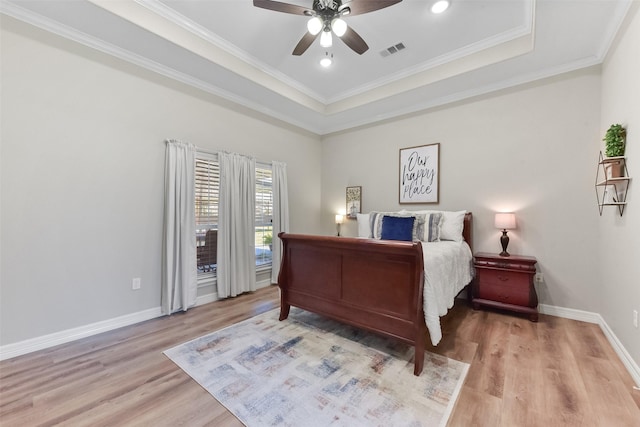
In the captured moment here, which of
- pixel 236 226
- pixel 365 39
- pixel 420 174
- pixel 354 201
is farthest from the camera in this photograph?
pixel 354 201

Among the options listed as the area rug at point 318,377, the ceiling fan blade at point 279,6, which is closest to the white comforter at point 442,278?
the area rug at point 318,377

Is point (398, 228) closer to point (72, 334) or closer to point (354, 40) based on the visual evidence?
point (354, 40)

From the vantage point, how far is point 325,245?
8.64 feet

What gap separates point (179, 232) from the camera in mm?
3209

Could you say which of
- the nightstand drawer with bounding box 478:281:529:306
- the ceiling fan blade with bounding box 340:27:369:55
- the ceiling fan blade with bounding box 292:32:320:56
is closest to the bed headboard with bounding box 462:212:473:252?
the nightstand drawer with bounding box 478:281:529:306

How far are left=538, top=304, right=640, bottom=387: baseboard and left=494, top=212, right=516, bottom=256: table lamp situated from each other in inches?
31.9

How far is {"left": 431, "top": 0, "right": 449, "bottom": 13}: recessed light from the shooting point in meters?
2.40

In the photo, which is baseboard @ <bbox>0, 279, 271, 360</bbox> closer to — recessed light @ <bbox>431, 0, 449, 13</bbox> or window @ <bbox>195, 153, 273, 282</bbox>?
window @ <bbox>195, 153, 273, 282</bbox>

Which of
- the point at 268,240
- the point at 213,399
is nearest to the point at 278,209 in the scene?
the point at 268,240

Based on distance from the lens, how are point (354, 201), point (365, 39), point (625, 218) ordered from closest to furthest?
point (625, 218), point (365, 39), point (354, 201)

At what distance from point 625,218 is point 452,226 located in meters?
1.52

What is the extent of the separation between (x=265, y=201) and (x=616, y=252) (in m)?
4.11

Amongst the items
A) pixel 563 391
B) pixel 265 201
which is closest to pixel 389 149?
pixel 265 201

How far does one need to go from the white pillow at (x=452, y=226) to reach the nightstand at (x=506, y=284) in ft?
1.15
